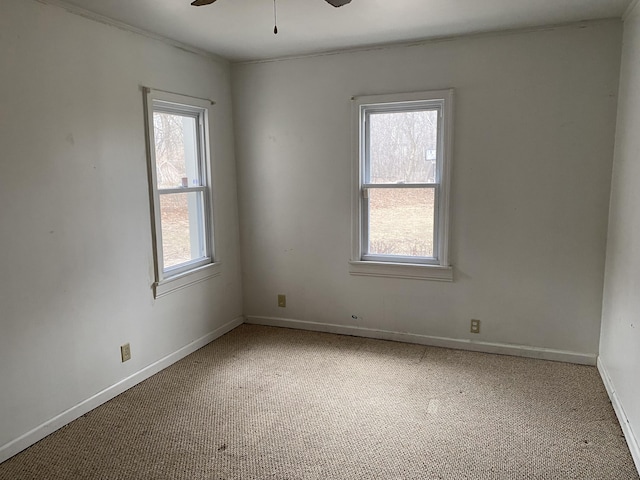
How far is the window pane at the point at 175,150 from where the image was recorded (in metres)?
3.38

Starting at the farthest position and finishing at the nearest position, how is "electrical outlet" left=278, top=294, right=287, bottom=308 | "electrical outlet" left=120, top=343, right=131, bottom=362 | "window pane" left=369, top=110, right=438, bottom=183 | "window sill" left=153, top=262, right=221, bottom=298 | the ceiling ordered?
"electrical outlet" left=278, top=294, right=287, bottom=308 < "window pane" left=369, top=110, right=438, bottom=183 < "window sill" left=153, top=262, right=221, bottom=298 < "electrical outlet" left=120, top=343, right=131, bottom=362 < the ceiling

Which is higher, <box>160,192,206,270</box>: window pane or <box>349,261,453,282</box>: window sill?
<box>160,192,206,270</box>: window pane

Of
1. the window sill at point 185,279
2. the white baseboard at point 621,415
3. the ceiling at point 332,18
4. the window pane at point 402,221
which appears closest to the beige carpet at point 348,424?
the white baseboard at point 621,415

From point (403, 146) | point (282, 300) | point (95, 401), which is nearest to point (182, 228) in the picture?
point (282, 300)

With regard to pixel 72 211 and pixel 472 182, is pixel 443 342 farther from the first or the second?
pixel 72 211

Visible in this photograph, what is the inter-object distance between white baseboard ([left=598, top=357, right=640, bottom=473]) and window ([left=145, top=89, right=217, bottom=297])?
2969mm

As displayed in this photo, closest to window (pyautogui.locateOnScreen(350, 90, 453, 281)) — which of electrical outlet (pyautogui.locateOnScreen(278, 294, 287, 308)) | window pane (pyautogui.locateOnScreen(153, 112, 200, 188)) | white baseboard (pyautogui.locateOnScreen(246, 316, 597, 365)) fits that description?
white baseboard (pyautogui.locateOnScreen(246, 316, 597, 365))

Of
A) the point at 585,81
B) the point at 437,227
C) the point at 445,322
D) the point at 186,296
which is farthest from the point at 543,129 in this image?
the point at 186,296

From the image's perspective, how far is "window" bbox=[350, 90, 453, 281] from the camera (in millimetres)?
3580

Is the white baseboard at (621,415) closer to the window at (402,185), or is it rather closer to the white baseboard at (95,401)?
the window at (402,185)

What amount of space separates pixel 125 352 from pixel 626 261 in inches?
124

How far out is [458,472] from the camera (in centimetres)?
222

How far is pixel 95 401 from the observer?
9.45 feet

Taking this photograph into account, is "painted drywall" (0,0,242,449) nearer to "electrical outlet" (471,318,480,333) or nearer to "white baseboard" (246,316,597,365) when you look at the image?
"white baseboard" (246,316,597,365)
